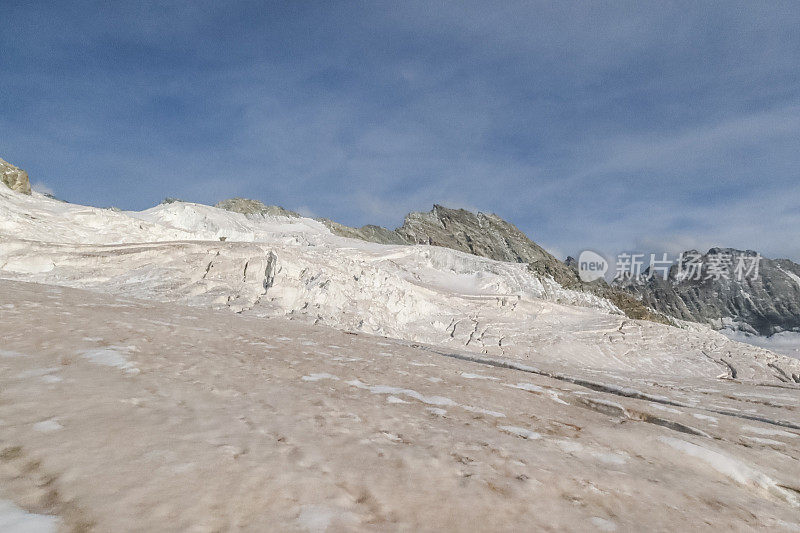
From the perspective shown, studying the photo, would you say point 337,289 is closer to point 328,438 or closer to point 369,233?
point 328,438

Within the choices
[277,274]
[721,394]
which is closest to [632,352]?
[721,394]

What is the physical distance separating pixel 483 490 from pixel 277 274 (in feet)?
61.7

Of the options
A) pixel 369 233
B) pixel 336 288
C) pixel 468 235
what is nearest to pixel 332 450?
pixel 336 288

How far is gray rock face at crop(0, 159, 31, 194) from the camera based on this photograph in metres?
27.3

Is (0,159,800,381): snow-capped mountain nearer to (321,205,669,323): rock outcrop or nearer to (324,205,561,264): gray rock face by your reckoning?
(321,205,669,323): rock outcrop

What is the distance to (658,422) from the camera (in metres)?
4.69

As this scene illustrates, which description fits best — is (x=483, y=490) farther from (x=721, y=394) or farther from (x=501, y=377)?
(x=721, y=394)

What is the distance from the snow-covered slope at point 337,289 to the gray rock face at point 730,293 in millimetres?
129444

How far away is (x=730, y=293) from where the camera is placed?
14850 centimetres

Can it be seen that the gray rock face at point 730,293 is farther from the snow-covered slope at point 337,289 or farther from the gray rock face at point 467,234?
the snow-covered slope at point 337,289

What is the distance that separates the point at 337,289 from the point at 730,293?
179 meters

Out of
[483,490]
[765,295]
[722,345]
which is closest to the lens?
[483,490]

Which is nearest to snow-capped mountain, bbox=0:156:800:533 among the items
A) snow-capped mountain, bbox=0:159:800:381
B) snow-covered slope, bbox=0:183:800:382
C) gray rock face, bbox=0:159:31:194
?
snow-covered slope, bbox=0:183:800:382

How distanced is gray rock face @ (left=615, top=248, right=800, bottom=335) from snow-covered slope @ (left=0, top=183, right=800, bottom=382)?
12944 cm
